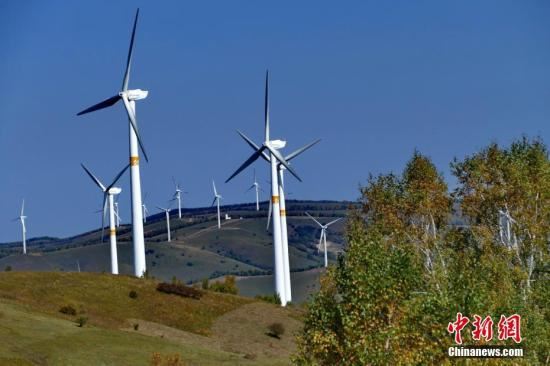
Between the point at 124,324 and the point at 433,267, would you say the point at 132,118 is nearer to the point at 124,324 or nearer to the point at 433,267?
the point at 124,324

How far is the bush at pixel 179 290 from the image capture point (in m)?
148

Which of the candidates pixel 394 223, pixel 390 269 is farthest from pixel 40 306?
pixel 390 269

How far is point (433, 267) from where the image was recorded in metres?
107

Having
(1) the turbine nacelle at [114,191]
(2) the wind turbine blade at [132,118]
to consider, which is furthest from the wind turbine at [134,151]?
(1) the turbine nacelle at [114,191]

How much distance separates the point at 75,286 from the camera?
467 ft

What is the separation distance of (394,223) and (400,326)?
2018 inches

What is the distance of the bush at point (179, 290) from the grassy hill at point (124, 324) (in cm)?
100

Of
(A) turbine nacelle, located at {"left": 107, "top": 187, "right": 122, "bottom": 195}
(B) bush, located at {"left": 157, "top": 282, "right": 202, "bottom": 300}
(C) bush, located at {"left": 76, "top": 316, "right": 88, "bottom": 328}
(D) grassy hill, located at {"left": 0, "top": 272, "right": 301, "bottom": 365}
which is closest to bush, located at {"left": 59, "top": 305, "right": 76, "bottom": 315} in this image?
Result: (D) grassy hill, located at {"left": 0, "top": 272, "right": 301, "bottom": 365}

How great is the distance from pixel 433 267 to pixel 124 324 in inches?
1373

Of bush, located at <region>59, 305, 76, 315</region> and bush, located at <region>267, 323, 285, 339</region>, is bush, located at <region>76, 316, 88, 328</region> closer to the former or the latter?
bush, located at <region>59, 305, 76, 315</region>

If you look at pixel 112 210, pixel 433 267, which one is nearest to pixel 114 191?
pixel 112 210

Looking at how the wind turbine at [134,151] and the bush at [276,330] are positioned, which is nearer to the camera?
the bush at [276,330]

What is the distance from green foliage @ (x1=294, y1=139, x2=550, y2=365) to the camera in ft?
226

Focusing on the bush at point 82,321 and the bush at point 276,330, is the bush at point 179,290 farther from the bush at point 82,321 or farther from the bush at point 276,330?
the bush at point 82,321
